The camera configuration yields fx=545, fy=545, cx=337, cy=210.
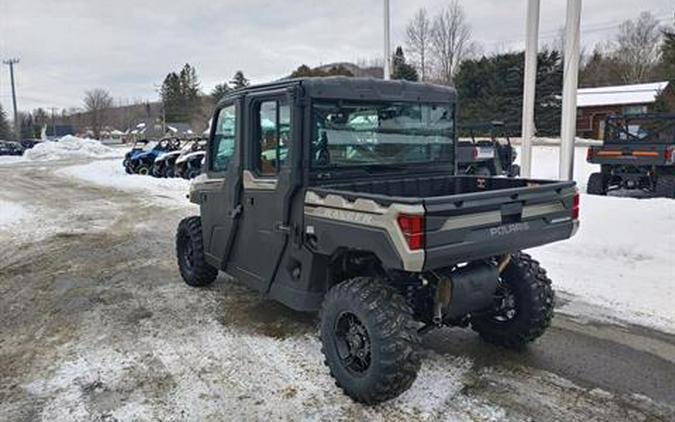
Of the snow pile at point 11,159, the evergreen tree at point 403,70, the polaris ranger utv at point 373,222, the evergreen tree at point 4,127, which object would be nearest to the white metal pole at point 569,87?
the polaris ranger utv at point 373,222

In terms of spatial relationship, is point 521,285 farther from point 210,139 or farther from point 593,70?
point 593,70

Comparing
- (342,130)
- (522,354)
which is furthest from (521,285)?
(342,130)

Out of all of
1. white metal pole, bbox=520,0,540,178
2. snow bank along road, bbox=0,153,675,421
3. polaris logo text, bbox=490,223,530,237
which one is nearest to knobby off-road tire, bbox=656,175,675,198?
white metal pole, bbox=520,0,540,178

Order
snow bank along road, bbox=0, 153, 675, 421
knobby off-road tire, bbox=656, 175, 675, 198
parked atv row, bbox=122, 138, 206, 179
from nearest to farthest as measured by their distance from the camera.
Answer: snow bank along road, bbox=0, 153, 675, 421 → knobby off-road tire, bbox=656, 175, 675, 198 → parked atv row, bbox=122, 138, 206, 179

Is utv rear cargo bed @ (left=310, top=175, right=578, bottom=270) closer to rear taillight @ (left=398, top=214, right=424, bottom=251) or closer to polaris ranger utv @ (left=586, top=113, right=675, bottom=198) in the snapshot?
rear taillight @ (left=398, top=214, right=424, bottom=251)

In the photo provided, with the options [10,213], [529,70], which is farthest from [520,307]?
[10,213]

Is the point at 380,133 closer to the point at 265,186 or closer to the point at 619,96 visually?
the point at 265,186

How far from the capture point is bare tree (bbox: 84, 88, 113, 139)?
81012 millimetres

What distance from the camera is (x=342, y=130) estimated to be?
4.22 meters

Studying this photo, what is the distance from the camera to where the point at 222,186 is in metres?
5.09

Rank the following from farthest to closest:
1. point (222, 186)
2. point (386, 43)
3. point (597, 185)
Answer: point (386, 43)
point (597, 185)
point (222, 186)

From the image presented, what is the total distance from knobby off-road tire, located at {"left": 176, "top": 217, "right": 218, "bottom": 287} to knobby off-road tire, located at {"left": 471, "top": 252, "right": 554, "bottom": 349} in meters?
3.04

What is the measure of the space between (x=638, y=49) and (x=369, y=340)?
64.7 m

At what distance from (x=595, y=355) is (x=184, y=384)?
308 cm
